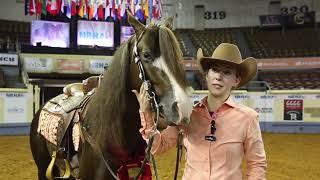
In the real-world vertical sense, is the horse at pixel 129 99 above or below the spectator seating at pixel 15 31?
below

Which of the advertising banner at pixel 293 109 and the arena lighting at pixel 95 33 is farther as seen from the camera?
the arena lighting at pixel 95 33

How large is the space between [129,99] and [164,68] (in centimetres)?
56

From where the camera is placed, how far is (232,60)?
210cm

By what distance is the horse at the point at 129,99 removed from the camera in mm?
2336

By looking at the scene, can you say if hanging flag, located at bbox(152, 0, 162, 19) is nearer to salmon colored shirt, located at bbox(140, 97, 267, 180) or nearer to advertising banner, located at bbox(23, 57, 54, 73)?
advertising banner, located at bbox(23, 57, 54, 73)

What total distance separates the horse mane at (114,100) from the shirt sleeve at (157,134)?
0.63 metres

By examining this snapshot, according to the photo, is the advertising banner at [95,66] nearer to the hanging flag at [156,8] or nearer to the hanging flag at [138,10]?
the hanging flag at [138,10]

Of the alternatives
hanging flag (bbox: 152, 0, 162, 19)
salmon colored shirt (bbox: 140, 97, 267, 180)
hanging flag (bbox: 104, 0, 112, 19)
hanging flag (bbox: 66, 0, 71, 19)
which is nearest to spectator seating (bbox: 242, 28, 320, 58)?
hanging flag (bbox: 152, 0, 162, 19)

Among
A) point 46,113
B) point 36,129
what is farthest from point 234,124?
point 36,129

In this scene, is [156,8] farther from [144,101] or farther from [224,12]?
[144,101]

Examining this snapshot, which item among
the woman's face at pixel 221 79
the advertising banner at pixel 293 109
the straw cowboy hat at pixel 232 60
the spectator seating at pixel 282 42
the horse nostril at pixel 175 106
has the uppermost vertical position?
the spectator seating at pixel 282 42

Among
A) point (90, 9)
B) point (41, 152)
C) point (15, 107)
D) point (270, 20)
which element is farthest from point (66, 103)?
point (270, 20)

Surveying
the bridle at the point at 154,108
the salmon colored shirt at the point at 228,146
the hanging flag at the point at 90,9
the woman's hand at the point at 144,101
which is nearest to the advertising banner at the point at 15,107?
the hanging flag at the point at 90,9

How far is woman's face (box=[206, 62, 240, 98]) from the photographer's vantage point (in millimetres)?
2061
